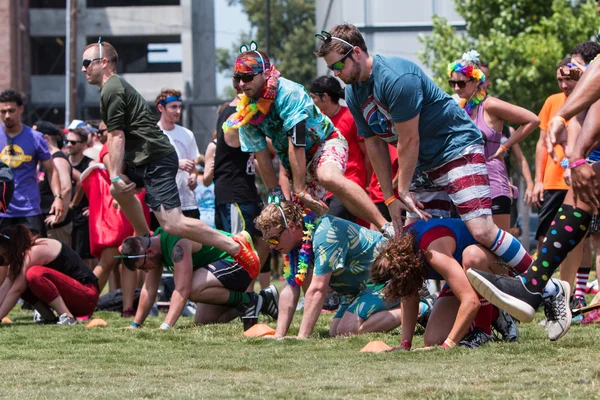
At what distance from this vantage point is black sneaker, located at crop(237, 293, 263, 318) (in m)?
7.26

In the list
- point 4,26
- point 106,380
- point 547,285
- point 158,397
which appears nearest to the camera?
point 158,397

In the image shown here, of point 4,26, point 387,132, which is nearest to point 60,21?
point 4,26

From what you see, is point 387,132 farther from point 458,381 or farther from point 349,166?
point 349,166

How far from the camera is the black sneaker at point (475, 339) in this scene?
17.7 feet

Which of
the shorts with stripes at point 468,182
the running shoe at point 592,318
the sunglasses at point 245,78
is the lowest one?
the running shoe at point 592,318

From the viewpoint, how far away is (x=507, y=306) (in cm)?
487

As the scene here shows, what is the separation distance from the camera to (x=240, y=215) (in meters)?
8.98

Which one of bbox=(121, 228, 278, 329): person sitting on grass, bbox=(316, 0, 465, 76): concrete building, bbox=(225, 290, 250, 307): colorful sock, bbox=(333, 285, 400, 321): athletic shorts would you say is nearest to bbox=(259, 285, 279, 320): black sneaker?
bbox=(121, 228, 278, 329): person sitting on grass

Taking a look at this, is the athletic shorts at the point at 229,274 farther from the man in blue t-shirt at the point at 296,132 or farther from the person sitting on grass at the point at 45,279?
the person sitting on grass at the point at 45,279

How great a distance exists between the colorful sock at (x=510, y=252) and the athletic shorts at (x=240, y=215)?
3.55 metres

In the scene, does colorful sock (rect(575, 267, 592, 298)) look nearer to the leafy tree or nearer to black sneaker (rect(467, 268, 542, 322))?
black sneaker (rect(467, 268, 542, 322))

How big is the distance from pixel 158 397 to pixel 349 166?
15.8 ft

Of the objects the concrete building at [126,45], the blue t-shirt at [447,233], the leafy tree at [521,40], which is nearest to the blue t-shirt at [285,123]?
the blue t-shirt at [447,233]

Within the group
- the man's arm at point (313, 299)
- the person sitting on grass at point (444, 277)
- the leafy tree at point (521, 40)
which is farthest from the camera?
the leafy tree at point (521, 40)
